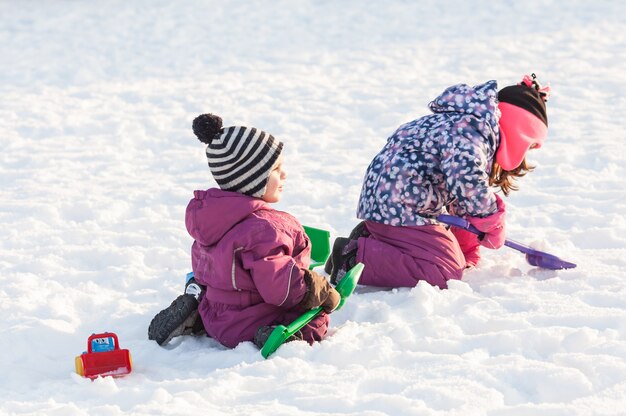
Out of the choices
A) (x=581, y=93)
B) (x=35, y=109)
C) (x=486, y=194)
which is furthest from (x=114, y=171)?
(x=581, y=93)

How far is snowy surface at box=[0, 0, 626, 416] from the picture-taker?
282 cm

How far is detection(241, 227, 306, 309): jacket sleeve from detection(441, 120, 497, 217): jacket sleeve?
845mm

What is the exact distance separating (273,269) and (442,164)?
0.96 m

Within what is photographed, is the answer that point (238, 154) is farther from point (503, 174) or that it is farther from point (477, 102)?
point (503, 174)

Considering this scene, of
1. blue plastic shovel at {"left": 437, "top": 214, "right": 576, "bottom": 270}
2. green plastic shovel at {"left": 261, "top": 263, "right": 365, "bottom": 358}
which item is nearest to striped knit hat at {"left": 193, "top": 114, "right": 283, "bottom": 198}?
green plastic shovel at {"left": 261, "top": 263, "right": 365, "bottom": 358}

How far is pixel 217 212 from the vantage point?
3150 millimetres

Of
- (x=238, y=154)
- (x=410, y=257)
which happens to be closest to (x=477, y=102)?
(x=410, y=257)

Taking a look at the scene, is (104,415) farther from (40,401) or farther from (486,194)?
(486,194)

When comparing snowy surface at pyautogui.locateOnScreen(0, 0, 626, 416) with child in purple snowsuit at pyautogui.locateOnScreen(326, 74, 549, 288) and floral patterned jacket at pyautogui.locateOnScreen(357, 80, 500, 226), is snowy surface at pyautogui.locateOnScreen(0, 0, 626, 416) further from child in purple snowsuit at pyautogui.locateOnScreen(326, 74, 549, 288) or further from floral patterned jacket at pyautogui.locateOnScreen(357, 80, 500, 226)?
floral patterned jacket at pyautogui.locateOnScreen(357, 80, 500, 226)

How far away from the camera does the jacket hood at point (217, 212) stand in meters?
3.15

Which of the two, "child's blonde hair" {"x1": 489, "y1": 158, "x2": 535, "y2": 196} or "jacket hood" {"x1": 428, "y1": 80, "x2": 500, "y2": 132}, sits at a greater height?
"jacket hood" {"x1": 428, "y1": 80, "x2": 500, "y2": 132}

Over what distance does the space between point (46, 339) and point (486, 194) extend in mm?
1821

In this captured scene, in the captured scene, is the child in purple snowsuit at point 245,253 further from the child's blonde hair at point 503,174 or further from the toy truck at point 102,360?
the child's blonde hair at point 503,174

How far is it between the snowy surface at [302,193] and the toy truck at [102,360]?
0.05 m
